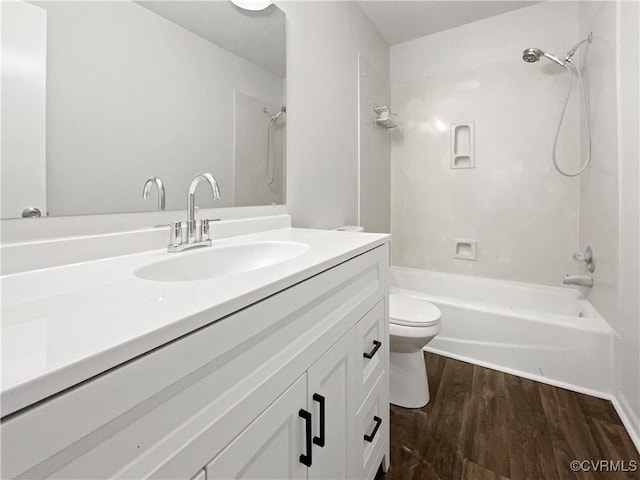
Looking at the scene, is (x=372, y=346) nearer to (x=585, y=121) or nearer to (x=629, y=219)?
(x=629, y=219)

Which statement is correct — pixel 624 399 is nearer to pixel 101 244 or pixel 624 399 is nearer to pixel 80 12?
pixel 101 244

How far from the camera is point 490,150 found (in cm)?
241

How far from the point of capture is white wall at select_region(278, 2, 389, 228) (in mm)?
1562

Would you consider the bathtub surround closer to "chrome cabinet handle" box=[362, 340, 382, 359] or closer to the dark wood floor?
the dark wood floor

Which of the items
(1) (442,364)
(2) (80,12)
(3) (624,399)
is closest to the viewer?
(2) (80,12)

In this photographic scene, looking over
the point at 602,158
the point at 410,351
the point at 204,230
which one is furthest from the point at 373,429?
the point at 602,158

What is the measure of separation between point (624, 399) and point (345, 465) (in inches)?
57.3

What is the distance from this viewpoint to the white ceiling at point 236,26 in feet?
3.37

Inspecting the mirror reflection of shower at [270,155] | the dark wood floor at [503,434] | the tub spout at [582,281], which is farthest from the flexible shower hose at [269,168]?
the tub spout at [582,281]

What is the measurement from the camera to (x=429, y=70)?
2.62 m

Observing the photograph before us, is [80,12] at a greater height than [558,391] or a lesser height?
greater

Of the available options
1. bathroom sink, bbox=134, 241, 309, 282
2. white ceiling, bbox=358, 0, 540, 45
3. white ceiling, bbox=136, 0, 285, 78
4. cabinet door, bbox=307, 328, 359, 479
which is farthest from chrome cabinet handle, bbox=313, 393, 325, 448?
white ceiling, bbox=358, 0, 540, 45

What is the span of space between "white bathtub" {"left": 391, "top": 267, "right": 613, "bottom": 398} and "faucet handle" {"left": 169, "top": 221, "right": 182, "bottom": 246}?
1696mm

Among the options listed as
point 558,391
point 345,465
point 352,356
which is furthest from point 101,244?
point 558,391
